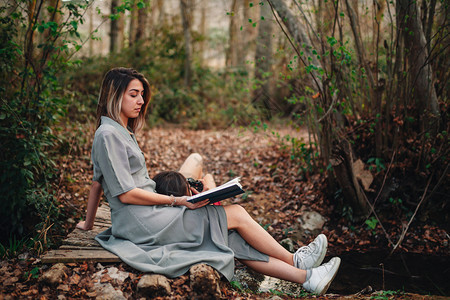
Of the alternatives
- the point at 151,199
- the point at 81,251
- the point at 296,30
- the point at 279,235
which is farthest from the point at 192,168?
the point at 296,30

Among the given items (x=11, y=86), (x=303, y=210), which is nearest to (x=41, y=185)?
(x=11, y=86)

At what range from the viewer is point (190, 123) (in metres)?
10.2

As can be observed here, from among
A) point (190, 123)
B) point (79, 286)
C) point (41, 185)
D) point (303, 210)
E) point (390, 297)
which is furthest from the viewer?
point (190, 123)

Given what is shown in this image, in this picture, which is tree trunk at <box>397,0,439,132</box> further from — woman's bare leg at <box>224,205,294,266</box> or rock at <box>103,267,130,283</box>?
rock at <box>103,267,130,283</box>

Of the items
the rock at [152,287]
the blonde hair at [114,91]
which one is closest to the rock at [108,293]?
the rock at [152,287]

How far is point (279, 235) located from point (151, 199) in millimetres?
2294

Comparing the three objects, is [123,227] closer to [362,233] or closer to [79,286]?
[79,286]

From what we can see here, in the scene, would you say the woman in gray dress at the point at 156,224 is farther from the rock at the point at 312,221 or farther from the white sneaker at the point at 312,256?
the rock at the point at 312,221

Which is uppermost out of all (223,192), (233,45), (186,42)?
(233,45)

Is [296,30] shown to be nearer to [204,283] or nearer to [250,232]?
[250,232]

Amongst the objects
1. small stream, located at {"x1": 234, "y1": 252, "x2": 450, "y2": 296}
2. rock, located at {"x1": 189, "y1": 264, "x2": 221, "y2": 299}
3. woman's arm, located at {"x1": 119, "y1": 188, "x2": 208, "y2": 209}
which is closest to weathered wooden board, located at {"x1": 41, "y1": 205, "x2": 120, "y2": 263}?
woman's arm, located at {"x1": 119, "y1": 188, "x2": 208, "y2": 209}

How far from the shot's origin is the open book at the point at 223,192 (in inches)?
105

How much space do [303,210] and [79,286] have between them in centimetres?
325

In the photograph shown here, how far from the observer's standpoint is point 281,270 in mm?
3078
